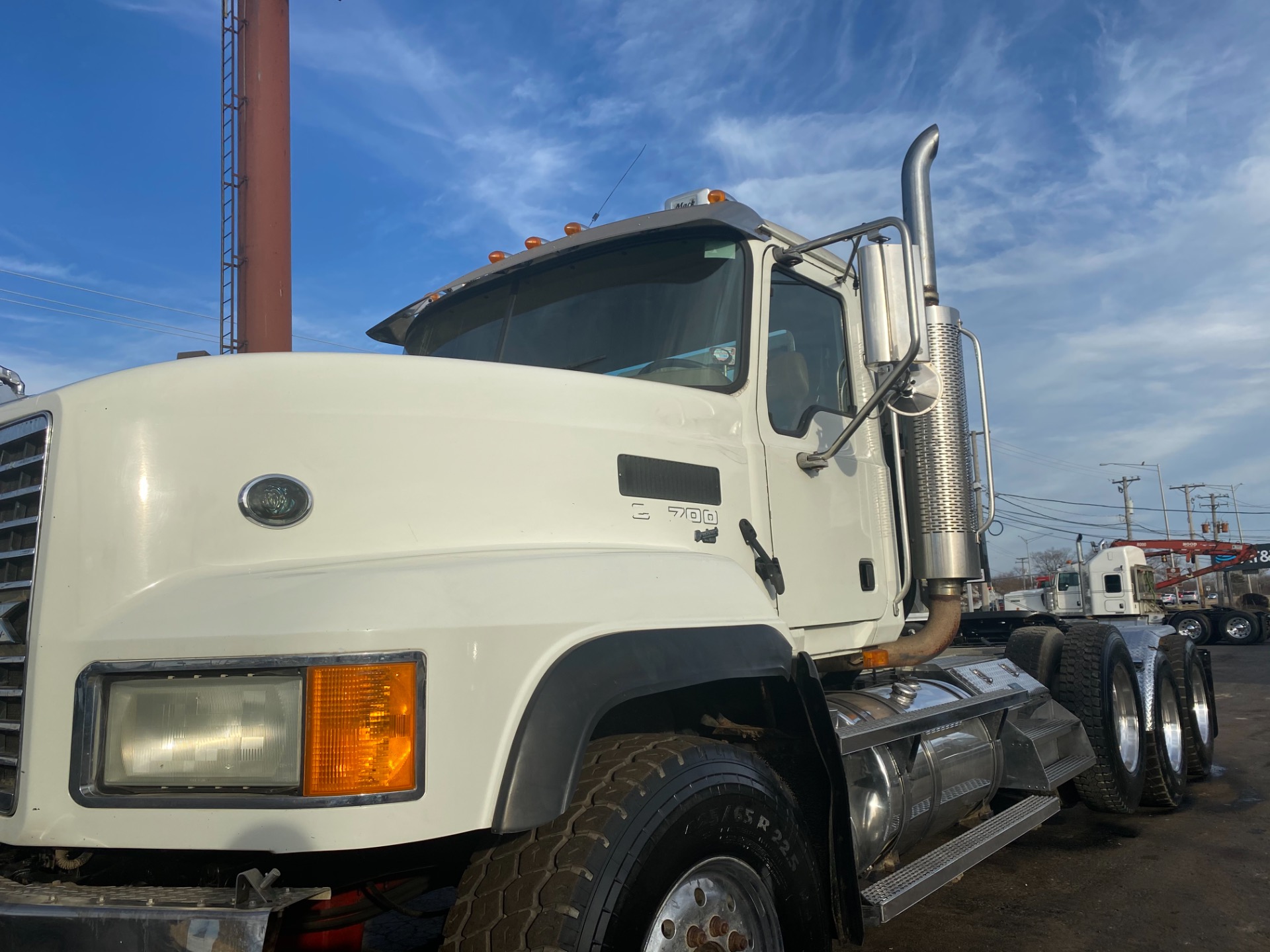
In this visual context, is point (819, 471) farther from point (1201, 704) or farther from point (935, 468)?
point (1201, 704)

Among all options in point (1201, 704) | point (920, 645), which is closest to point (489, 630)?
point (920, 645)

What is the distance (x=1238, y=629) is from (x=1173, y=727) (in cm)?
2419

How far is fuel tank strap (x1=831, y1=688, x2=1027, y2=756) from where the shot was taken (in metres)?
3.24

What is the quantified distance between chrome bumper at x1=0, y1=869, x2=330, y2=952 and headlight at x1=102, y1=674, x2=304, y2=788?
0.20 meters

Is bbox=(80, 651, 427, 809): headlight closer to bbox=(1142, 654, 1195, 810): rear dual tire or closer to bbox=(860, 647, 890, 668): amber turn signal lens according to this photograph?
bbox=(860, 647, 890, 668): amber turn signal lens

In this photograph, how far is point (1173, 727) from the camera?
695 centimetres

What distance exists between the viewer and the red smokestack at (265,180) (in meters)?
8.81

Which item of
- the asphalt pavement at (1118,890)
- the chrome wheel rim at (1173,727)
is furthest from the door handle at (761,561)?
the chrome wheel rim at (1173,727)

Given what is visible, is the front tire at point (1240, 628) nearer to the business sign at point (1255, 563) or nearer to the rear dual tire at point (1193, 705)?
the business sign at point (1255, 563)

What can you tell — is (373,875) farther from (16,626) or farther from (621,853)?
(16,626)

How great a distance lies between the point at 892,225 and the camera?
10.9 feet

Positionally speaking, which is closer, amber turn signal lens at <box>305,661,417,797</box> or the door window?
amber turn signal lens at <box>305,661,417,797</box>

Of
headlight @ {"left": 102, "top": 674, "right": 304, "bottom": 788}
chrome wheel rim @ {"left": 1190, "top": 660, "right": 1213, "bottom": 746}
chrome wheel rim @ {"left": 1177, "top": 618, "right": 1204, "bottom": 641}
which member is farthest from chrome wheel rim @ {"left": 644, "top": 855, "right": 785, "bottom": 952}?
chrome wheel rim @ {"left": 1177, "top": 618, "right": 1204, "bottom": 641}

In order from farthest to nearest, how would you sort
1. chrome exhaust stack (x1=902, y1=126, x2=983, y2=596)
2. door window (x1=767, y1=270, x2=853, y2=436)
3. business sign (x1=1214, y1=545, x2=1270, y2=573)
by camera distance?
business sign (x1=1214, y1=545, x2=1270, y2=573) < chrome exhaust stack (x1=902, y1=126, x2=983, y2=596) < door window (x1=767, y1=270, x2=853, y2=436)
